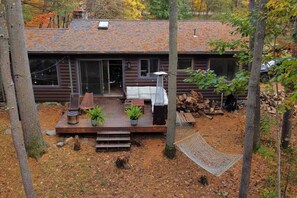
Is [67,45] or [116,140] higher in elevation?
[67,45]

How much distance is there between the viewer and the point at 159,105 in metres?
9.66

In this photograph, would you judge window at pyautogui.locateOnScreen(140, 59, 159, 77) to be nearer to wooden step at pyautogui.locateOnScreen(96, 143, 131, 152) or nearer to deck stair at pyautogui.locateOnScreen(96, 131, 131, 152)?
deck stair at pyautogui.locateOnScreen(96, 131, 131, 152)

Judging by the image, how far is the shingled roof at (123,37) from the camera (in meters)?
12.2

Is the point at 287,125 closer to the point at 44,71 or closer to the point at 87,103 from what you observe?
the point at 87,103

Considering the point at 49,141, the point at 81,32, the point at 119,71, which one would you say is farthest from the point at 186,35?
the point at 49,141

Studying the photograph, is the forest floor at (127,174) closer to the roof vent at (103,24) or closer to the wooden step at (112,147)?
the wooden step at (112,147)

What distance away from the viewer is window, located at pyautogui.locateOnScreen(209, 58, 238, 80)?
42.2 feet

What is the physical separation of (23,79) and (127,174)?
3981 millimetres

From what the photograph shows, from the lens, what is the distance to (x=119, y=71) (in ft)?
43.7

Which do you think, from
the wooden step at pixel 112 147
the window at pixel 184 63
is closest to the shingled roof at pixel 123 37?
the window at pixel 184 63

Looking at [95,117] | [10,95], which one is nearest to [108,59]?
[95,117]

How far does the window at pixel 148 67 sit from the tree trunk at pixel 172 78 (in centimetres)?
470

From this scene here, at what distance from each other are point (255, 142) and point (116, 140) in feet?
14.8

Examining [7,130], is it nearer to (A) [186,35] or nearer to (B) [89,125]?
(B) [89,125]
